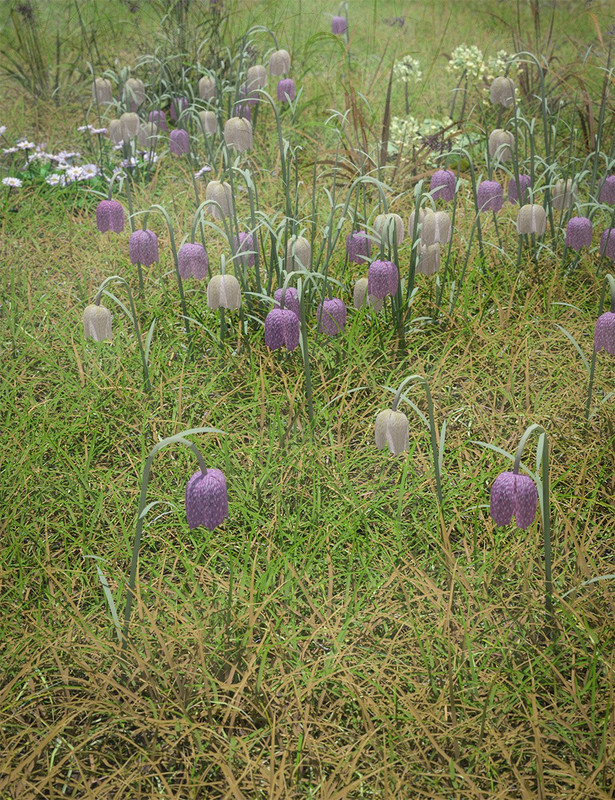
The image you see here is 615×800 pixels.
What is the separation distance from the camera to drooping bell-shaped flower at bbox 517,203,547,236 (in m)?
2.43

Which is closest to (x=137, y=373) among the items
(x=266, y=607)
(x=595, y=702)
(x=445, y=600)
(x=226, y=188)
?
(x=226, y=188)

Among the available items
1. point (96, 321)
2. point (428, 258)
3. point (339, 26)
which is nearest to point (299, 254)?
point (428, 258)

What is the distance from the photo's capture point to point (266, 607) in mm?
1637

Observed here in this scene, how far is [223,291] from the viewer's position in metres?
2.08

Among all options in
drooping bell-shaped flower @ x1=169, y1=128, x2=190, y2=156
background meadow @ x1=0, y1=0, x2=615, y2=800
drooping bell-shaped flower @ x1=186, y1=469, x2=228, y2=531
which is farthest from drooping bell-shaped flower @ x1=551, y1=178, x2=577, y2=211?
drooping bell-shaped flower @ x1=186, y1=469, x2=228, y2=531

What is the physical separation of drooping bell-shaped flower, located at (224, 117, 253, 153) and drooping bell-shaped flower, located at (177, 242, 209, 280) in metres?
0.40

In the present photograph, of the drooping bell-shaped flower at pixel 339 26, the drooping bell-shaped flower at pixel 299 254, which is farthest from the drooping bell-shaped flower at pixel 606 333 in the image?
the drooping bell-shaped flower at pixel 339 26

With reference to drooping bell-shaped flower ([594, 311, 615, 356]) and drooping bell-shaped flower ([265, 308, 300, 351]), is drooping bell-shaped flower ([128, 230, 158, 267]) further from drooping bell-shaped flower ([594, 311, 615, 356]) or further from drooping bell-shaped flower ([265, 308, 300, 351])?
drooping bell-shaped flower ([594, 311, 615, 356])

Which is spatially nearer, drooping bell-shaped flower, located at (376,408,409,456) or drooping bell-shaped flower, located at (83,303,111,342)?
drooping bell-shaped flower, located at (376,408,409,456)

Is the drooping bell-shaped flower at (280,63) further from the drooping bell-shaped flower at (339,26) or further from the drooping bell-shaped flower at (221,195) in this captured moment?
the drooping bell-shaped flower at (339,26)

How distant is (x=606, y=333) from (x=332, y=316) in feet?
2.43

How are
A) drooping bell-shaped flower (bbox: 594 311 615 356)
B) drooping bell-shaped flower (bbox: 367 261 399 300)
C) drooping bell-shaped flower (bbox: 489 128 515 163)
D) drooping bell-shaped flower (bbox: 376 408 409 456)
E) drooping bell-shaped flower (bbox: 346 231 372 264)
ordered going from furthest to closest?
1. drooping bell-shaped flower (bbox: 489 128 515 163)
2. drooping bell-shaped flower (bbox: 346 231 372 264)
3. drooping bell-shaped flower (bbox: 367 261 399 300)
4. drooping bell-shaped flower (bbox: 594 311 615 356)
5. drooping bell-shaped flower (bbox: 376 408 409 456)

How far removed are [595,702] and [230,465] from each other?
3.09 ft

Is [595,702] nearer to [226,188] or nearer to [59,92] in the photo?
[226,188]
